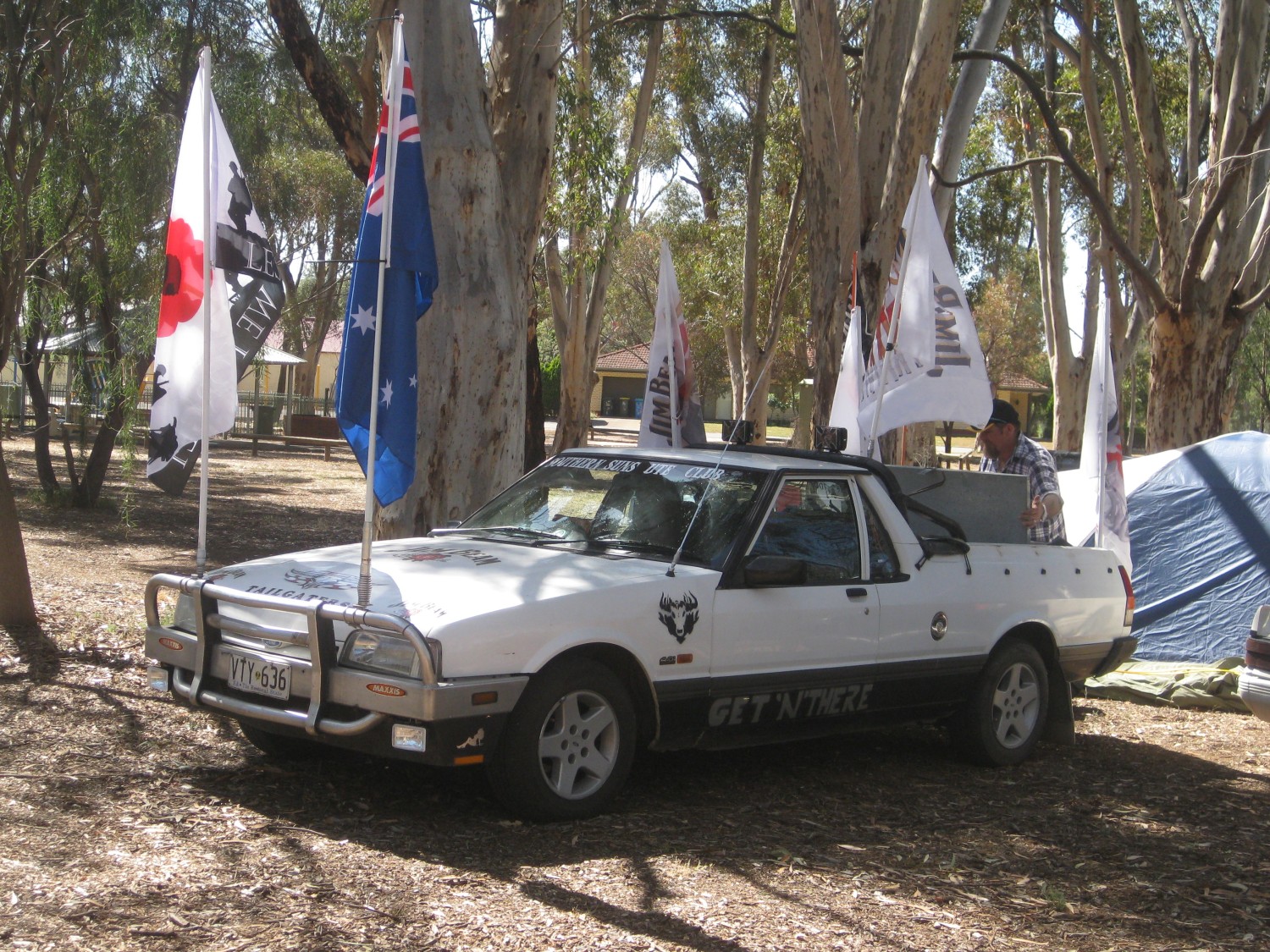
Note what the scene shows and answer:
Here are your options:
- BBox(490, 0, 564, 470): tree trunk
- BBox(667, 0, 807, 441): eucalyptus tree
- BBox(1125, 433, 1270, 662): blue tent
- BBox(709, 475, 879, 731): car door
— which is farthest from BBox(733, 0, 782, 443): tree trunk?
BBox(709, 475, 879, 731): car door

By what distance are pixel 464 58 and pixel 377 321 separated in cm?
367

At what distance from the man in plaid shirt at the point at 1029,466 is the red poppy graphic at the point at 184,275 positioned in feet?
14.6

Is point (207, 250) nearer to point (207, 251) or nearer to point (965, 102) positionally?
point (207, 251)

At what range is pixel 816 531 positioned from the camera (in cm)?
650

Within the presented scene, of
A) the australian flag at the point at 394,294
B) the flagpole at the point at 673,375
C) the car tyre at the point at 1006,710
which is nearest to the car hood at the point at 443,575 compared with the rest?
the australian flag at the point at 394,294

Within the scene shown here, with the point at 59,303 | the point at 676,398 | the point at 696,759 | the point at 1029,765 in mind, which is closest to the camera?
the point at 696,759

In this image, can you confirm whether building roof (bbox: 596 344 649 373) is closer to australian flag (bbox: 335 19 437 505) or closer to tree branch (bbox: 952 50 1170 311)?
tree branch (bbox: 952 50 1170 311)

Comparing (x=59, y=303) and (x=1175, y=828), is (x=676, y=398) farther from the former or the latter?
(x=59, y=303)

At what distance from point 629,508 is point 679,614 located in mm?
848

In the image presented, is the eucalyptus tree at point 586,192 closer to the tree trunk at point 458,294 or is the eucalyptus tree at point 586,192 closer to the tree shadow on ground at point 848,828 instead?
the tree trunk at point 458,294

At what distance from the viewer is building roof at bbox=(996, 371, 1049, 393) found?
71125mm

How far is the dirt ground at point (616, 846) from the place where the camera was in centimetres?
428

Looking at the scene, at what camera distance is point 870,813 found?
237 inches

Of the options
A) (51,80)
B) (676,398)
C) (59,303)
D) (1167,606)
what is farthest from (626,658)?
(51,80)
